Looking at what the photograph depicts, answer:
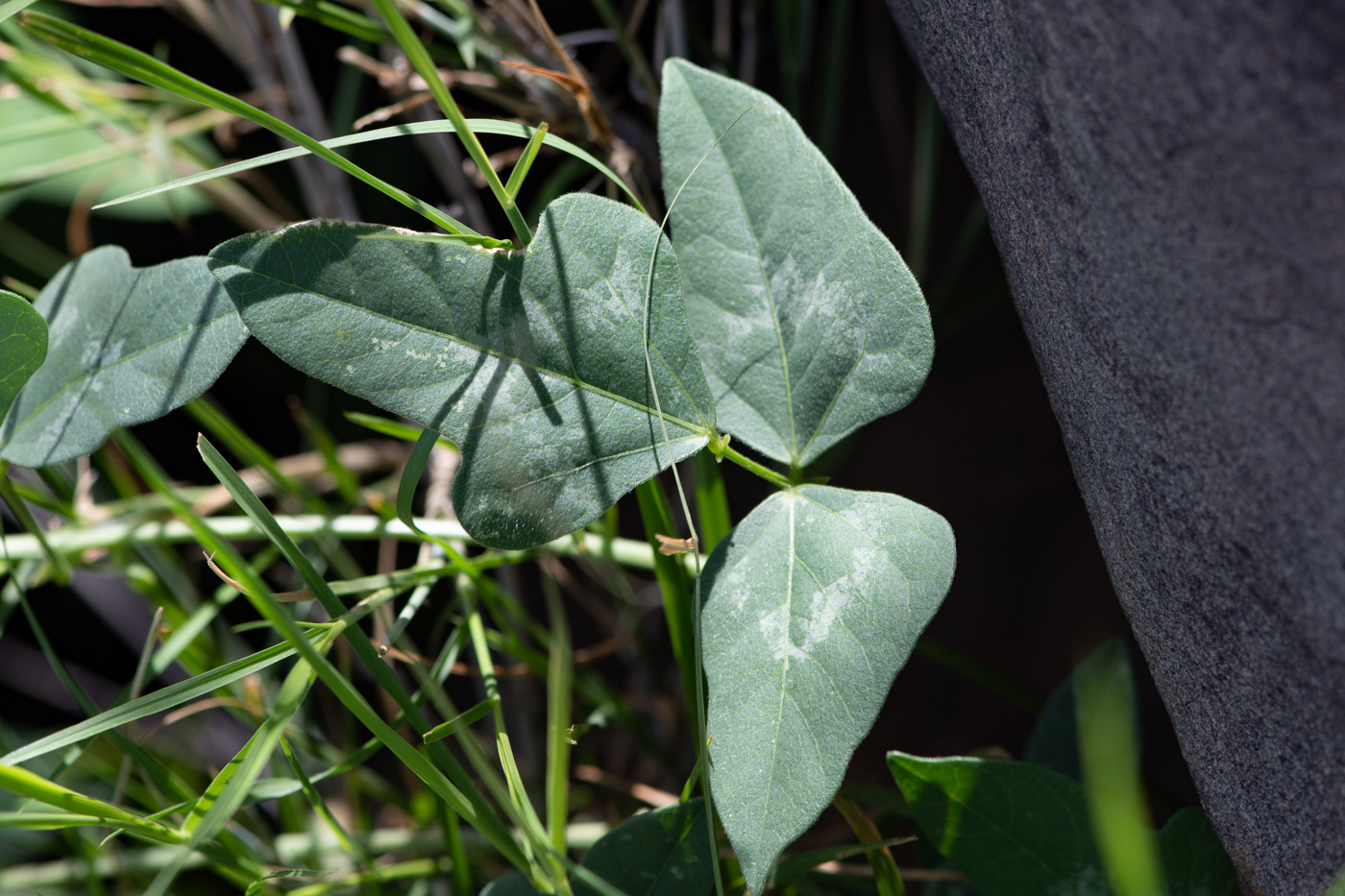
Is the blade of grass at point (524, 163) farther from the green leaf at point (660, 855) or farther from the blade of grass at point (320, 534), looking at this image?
the green leaf at point (660, 855)

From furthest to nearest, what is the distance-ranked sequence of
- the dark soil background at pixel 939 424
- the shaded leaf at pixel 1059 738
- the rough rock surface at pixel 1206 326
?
the dark soil background at pixel 939 424
the shaded leaf at pixel 1059 738
the rough rock surface at pixel 1206 326

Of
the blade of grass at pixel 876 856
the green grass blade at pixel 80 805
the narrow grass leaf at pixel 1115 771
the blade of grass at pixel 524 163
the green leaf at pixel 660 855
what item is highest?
the blade of grass at pixel 524 163

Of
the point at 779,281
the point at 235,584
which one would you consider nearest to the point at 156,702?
the point at 235,584

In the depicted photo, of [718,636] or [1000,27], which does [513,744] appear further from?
[1000,27]

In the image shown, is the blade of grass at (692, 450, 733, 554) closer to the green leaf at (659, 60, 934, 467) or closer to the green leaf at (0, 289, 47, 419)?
the green leaf at (659, 60, 934, 467)

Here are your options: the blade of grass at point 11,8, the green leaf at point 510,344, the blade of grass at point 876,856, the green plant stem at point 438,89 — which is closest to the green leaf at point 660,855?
the blade of grass at point 876,856

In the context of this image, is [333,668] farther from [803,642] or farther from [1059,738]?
[1059,738]

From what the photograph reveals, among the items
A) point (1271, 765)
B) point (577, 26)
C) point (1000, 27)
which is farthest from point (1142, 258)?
point (577, 26)
